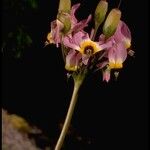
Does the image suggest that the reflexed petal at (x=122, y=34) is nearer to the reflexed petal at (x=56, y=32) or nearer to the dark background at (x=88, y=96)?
the reflexed petal at (x=56, y=32)

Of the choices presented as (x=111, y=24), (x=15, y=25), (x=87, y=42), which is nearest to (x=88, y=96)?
(x=15, y=25)

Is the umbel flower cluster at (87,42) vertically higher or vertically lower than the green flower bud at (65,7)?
lower

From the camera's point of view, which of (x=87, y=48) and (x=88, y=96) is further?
(x=88, y=96)

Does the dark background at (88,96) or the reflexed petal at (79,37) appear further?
the dark background at (88,96)

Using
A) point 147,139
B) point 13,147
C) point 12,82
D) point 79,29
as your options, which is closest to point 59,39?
point 79,29

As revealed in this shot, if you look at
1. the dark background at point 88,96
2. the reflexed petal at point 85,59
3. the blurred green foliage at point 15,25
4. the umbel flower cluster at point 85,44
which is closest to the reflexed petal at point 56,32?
the umbel flower cluster at point 85,44

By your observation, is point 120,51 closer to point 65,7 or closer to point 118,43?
point 118,43

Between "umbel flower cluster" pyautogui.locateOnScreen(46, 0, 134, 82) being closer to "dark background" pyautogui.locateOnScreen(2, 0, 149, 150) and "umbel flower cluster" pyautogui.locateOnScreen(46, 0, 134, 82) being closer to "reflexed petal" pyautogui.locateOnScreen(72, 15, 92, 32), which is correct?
"reflexed petal" pyautogui.locateOnScreen(72, 15, 92, 32)
